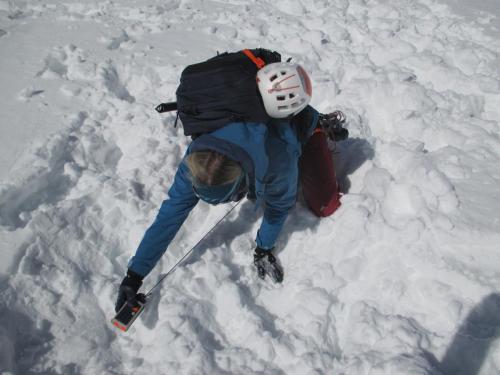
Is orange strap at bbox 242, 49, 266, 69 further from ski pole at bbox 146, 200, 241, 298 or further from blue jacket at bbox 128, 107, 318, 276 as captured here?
ski pole at bbox 146, 200, 241, 298

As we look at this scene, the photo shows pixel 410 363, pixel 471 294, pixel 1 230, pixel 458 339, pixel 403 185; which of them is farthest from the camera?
pixel 403 185

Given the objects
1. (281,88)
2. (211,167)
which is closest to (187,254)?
(211,167)

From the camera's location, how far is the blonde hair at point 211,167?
2.06 metres

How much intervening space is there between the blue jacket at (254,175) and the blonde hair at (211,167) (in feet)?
0.13

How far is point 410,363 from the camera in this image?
2145 mm

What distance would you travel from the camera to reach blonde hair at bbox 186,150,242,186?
2.06 metres

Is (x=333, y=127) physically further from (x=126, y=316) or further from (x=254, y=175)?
(x=126, y=316)

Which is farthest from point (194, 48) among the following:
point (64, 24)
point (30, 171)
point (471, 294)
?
point (471, 294)

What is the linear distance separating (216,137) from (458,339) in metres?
1.91

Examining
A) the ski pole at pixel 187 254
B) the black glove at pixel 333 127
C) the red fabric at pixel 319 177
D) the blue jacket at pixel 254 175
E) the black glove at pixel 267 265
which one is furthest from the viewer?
the black glove at pixel 333 127

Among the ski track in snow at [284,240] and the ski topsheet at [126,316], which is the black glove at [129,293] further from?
the ski track in snow at [284,240]

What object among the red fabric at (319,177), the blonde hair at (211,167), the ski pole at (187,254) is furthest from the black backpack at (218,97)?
the ski pole at (187,254)

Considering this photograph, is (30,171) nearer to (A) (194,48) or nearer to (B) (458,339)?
(A) (194,48)

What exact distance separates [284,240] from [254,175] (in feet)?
3.54
